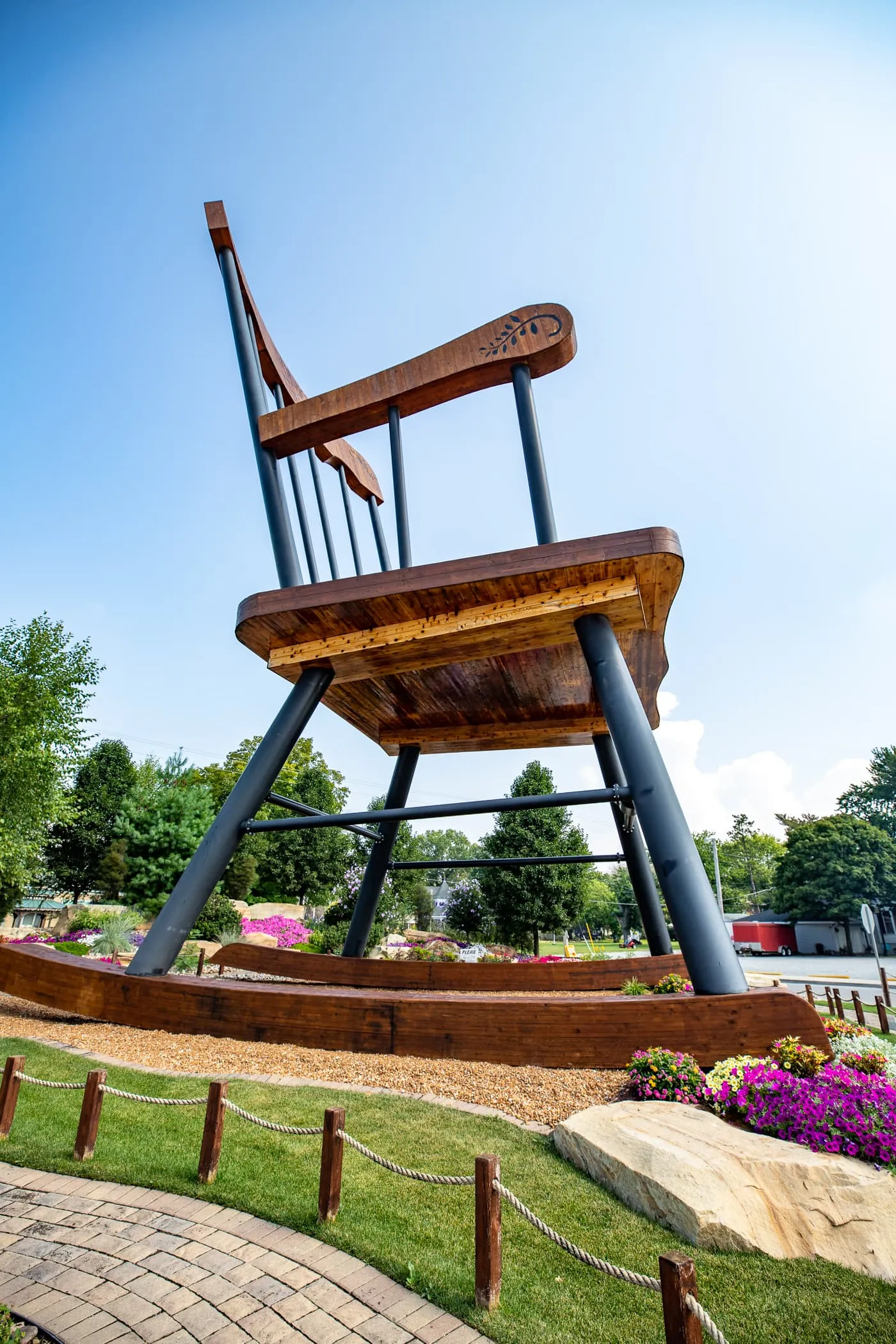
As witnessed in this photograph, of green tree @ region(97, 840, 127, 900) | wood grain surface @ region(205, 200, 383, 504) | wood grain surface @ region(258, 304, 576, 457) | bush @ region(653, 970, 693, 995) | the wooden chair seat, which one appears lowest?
bush @ region(653, 970, 693, 995)

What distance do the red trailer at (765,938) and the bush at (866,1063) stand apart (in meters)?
48.3

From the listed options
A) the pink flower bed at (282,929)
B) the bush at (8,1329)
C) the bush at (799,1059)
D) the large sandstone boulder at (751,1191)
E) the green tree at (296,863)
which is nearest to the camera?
the bush at (8,1329)

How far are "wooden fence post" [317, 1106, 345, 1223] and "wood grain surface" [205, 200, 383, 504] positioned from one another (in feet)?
27.8

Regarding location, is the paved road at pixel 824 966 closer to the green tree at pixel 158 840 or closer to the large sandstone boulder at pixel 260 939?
the large sandstone boulder at pixel 260 939

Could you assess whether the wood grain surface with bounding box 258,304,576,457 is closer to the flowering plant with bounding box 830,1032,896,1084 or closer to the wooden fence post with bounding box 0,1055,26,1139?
the wooden fence post with bounding box 0,1055,26,1139

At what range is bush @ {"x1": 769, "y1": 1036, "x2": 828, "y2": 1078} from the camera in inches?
214

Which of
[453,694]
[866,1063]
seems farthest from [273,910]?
[866,1063]

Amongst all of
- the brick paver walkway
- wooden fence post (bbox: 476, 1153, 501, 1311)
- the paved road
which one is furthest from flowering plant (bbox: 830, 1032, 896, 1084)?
the paved road

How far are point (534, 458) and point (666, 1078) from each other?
22.4ft

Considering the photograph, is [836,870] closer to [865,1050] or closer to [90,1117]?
[865,1050]

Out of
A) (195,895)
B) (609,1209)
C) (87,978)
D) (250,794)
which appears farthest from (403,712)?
(609,1209)

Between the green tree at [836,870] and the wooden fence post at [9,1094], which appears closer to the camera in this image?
the wooden fence post at [9,1094]

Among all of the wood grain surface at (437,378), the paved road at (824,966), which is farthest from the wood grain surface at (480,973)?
the paved road at (824,966)

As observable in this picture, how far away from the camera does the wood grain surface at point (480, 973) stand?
1132 cm
